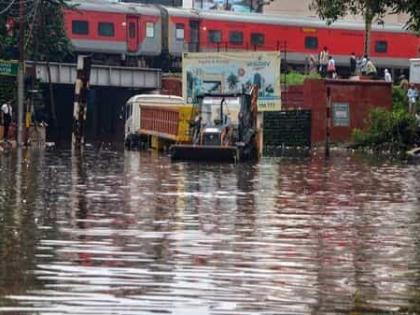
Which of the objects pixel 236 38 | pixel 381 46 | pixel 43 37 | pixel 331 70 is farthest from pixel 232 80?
pixel 381 46

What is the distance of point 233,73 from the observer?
5431cm

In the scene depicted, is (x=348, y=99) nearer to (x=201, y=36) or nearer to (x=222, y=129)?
(x=201, y=36)

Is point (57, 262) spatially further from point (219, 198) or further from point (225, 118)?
point (225, 118)

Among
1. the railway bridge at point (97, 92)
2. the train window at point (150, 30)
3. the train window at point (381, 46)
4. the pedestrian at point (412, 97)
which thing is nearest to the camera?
the pedestrian at point (412, 97)

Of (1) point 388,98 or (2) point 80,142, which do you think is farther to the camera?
(1) point 388,98

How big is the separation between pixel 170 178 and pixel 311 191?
4.55 metres

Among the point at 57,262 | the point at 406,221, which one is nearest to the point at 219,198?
the point at 406,221

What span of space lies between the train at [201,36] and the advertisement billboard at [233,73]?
13236 millimetres

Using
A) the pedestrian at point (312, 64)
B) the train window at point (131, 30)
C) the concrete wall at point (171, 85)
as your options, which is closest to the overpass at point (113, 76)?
the concrete wall at point (171, 85)

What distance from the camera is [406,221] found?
21.0 m

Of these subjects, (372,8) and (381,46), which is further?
(381,46)

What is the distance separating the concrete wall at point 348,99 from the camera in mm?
60906

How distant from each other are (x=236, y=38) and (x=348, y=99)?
11.7 metres

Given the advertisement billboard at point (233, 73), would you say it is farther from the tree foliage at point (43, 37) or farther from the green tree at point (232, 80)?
the tree foliage at point (43, 37)
